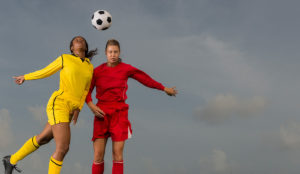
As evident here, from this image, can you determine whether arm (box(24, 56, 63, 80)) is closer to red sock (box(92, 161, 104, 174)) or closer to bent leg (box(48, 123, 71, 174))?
bent leg (box(48, 123, 71, 174))

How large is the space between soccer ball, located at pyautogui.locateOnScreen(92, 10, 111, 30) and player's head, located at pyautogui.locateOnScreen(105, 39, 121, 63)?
3.20 feet

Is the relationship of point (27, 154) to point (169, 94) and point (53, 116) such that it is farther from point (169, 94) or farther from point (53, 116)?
point (169, 94)

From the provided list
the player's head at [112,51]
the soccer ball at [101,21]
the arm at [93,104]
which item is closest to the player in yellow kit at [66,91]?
the arm at [93,104]

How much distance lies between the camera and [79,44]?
7199mm

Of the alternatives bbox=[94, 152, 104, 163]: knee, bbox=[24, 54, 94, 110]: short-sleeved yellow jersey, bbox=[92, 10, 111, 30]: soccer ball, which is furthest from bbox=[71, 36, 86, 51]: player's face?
bbox=[94, 152, 104, 163]: knee

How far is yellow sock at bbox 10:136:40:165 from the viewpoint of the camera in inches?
300

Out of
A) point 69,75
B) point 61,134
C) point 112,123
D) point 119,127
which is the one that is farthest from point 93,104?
point 61,134

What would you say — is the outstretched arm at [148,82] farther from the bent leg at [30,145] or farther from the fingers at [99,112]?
the bent leg at [30,145]

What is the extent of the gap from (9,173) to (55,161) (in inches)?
67.4

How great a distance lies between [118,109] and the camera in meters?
7.20

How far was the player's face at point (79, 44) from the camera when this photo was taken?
23.6 ft

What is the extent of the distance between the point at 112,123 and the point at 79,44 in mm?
1548

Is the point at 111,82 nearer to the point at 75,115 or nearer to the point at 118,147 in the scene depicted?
the point at 75,115

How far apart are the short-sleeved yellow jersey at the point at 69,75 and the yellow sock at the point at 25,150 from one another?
1.30 meters
